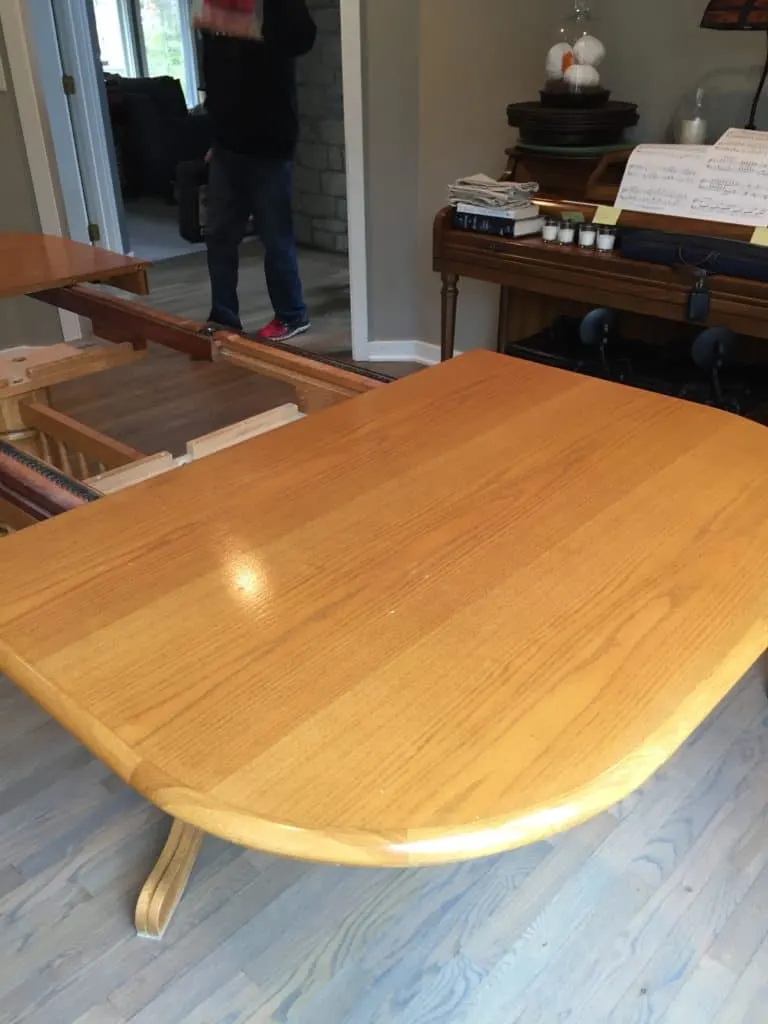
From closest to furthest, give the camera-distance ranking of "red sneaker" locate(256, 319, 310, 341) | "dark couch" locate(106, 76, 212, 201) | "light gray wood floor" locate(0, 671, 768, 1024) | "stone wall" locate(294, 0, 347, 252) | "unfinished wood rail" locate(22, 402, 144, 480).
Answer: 1. "light gray wood floor" locate(0, 671, 768, 1024)
2. "unfinished wood rail" locate(22, 402, 144, 480)
3. "red sneaker" locate(256, 319, 310, 341)
4. "stone wall" locate(294, 0, 347, 252)
5. "dark couch" locate(106, 76, 212, 201)

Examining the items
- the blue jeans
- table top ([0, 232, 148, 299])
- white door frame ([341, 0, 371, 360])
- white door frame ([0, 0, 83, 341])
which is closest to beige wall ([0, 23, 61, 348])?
white door frame ([0, 0, 83, 341])

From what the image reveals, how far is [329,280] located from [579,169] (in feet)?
8.12

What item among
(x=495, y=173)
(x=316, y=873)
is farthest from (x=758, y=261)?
(x=316, y=873)

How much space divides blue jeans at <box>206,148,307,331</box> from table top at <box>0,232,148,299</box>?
102 cm

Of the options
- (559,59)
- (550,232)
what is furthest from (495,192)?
(559,59)

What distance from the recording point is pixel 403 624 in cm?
77

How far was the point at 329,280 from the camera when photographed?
475cm

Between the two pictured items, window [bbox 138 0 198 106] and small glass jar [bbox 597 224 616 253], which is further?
window [bbox 138 0 198 106]

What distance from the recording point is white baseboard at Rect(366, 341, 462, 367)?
344 centimetres

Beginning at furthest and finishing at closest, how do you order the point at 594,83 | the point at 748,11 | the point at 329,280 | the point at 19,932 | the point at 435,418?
the point at 329,280 → the point at 594,83 → the point at 748,11 → the point at 19,932 → the point at 435,418

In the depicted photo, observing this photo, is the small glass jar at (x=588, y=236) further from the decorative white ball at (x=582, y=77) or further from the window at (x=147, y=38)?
the window at (x=147, y=38)

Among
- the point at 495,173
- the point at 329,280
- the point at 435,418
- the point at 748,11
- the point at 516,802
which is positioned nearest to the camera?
the point at 516,802

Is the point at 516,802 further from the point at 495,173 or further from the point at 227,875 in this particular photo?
the point at 495,173

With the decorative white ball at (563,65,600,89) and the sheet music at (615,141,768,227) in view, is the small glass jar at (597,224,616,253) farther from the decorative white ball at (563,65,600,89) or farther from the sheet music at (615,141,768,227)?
the decorative white ball at (563,65,600,89)
